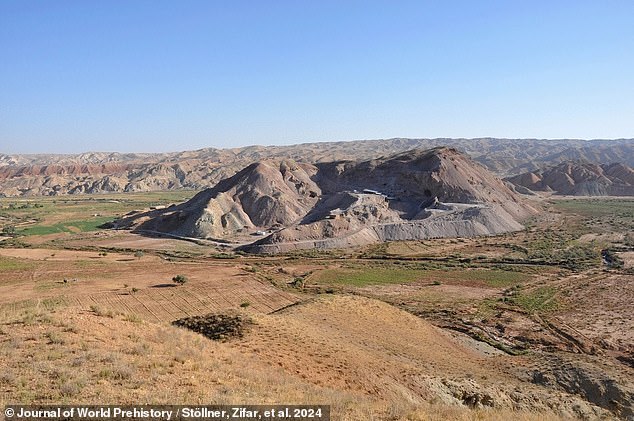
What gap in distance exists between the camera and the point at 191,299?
125 ft

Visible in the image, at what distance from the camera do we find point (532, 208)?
9156cm

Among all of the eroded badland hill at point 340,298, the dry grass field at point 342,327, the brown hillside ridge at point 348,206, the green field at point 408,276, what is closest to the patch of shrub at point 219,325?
the eroded badland hill at point 340,298

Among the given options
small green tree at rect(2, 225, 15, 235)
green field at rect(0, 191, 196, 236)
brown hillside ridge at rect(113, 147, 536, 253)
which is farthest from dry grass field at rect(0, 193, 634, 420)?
green field at rect(0, 191, 196, 236)

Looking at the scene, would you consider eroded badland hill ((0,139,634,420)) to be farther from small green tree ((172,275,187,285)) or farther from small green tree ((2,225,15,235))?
small green tree ((2,225,15,235))

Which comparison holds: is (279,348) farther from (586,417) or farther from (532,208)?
(532,208)

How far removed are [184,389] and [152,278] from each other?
36.6 metres

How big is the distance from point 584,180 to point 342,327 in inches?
5526

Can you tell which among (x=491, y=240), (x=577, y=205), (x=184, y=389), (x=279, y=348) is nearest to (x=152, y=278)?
(x=279, y=348)

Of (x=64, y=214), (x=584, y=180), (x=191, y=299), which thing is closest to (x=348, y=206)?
(x=191, y=299)

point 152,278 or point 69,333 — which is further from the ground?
point 69,333

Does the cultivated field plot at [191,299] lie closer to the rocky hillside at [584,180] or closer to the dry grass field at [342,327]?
the dry grass field at [342,327]

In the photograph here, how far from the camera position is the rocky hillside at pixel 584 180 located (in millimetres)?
132750

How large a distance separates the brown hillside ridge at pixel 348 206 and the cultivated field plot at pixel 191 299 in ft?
71.3

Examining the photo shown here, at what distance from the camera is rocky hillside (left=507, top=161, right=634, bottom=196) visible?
5226 inches
